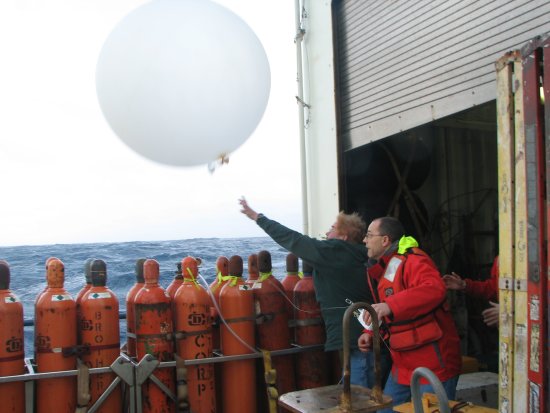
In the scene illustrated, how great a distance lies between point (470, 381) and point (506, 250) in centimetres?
231

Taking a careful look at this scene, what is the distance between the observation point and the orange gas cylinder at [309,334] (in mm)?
4805

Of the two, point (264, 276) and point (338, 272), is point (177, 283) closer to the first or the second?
point (264, 276)

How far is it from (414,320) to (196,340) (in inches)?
72.9

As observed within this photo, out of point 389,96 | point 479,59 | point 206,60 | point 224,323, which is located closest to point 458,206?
point 389,96

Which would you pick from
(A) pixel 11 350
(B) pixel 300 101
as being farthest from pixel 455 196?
(A) pixel 11 350

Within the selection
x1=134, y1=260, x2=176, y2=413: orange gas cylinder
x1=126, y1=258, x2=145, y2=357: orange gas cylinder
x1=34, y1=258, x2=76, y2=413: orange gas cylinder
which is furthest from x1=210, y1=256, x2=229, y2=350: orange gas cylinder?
x1=34, y1=258, x2=76, y2=413: orange gas cylinder

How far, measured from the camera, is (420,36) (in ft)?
15.0

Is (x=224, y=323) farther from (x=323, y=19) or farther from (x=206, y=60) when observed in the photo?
(x=323, y=19)

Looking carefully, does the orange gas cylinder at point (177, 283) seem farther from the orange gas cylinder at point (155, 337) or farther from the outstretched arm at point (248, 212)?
the outstretched arm at point (248, 212)

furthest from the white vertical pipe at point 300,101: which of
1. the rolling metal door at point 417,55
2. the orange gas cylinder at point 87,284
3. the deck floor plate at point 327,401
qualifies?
the deck floor plate at point 327,401

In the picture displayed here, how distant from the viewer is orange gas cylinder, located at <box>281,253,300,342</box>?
16.4 ft

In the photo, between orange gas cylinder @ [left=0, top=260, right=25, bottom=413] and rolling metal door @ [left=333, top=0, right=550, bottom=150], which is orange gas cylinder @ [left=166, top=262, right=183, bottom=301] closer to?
orange gas cylinder @ [left=0, top=260, right=25, bottom=413]

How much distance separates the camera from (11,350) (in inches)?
159

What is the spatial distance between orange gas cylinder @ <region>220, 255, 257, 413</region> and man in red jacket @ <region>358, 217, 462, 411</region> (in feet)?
4.02
